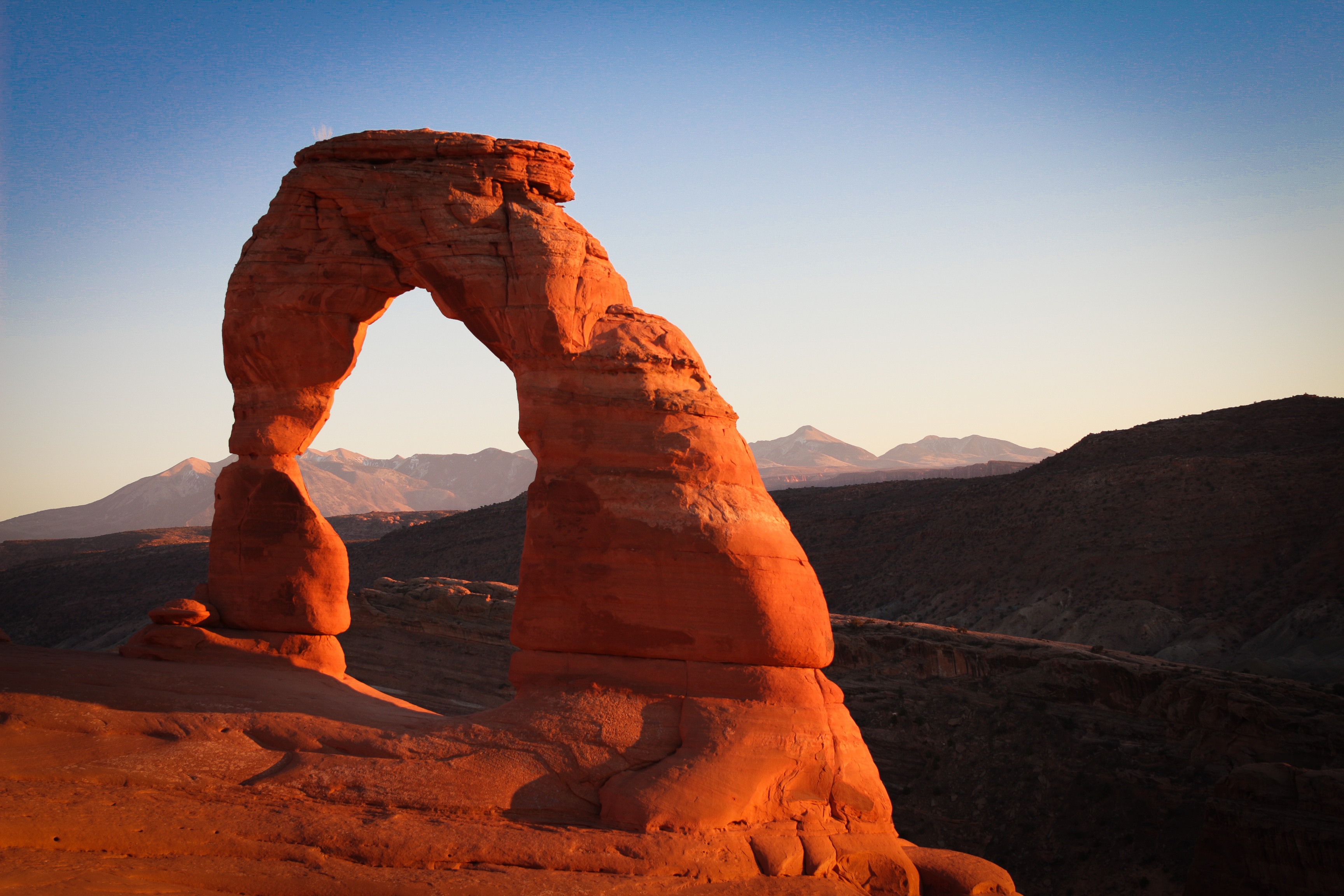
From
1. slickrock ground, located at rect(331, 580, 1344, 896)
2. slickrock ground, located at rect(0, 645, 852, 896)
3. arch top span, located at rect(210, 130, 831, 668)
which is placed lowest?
slickrock ground, located at rect(331, 580, 1344, 896)

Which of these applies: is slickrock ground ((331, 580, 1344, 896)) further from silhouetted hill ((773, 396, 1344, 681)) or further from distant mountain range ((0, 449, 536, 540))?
distant mountain range ((0, 449, 536, 540))

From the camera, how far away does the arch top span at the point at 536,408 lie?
13945mm

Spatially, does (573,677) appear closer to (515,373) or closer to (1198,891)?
(515,373)

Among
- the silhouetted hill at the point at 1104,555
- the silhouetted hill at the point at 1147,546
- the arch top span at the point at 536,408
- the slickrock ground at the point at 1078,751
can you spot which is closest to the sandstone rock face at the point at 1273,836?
the slickrock ground at the point at 1078,751

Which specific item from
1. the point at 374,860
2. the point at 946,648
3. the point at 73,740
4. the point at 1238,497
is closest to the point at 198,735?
the point at 73,740

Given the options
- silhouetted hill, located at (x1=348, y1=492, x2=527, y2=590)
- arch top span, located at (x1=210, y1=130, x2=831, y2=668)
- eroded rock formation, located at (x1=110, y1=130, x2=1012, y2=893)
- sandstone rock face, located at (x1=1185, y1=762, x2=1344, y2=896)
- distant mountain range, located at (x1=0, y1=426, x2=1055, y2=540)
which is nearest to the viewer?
eroded rock formation, located at (x1=110, y1=130, x2=1012, y2=893)

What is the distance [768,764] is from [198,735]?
7.15 metres

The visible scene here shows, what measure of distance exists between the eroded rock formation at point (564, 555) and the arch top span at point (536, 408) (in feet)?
0.12

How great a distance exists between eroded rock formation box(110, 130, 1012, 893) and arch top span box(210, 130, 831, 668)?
0.04 meters

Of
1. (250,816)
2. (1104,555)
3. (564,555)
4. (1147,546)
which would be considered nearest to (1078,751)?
(564,555)

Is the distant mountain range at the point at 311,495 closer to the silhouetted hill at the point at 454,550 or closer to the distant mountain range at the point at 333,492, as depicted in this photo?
the distant mountain range at the point at 333,492

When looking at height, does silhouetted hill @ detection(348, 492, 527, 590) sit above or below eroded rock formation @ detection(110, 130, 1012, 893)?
below

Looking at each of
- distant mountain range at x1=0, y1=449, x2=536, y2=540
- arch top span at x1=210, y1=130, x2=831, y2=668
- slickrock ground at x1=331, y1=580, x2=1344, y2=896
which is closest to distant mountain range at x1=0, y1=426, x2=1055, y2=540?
distant mountain range at x1=0, y1=449, x2=536, y2=540

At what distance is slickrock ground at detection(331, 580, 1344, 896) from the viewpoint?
68.4 ft
